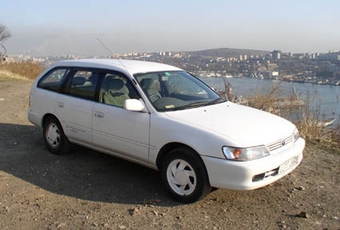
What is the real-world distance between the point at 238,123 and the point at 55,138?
10.5 ft

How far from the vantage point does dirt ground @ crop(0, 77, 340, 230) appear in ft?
12.6

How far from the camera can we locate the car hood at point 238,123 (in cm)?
401

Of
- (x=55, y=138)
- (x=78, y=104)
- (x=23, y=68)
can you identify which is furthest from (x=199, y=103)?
(x=23, y=68)

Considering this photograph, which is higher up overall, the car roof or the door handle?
the car roof

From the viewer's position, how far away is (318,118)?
25.8 feet

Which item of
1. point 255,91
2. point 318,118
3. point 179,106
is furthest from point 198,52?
point 179,106

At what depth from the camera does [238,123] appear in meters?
4.33

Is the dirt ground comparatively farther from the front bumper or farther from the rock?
the front bumper

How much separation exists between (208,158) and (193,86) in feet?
5.90

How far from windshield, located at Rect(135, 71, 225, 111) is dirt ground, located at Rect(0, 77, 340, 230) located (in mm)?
1089

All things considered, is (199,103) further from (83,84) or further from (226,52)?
(226,52)

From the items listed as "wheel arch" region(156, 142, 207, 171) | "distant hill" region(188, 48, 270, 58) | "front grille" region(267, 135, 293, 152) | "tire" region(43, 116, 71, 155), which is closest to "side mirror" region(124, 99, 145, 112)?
"wheel arch" region(156, 142, 207, 171)

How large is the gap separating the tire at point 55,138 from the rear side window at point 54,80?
1.69 feet

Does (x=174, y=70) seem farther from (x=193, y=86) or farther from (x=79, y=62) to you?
(x=79, y=62)
